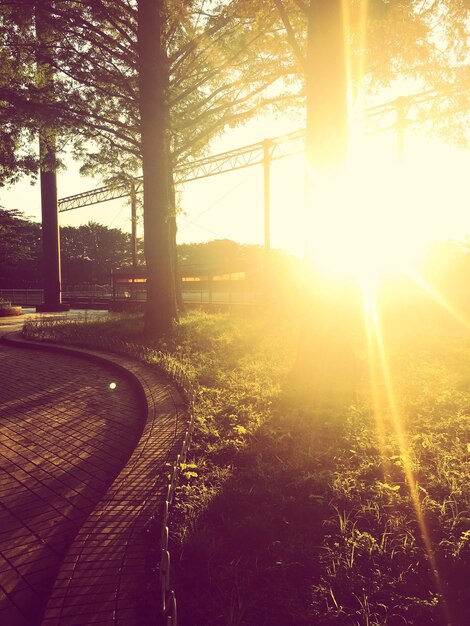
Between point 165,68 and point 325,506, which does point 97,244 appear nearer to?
point 165,68

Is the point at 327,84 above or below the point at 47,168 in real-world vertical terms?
below

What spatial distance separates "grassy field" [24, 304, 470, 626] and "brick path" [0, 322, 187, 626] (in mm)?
288

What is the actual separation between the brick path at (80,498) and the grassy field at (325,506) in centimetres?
29

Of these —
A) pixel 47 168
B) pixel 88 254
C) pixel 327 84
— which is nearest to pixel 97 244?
pixel 88 254

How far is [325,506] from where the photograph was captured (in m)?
Result: 3.10

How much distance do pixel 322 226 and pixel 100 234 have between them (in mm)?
85681

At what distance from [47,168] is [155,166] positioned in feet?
19.7

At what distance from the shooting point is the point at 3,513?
336cm

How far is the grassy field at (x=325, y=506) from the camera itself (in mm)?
2232

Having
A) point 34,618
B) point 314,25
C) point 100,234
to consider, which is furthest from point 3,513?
point 100,234

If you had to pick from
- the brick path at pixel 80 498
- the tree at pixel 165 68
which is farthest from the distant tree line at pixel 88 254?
the brick path at pixel 80 498

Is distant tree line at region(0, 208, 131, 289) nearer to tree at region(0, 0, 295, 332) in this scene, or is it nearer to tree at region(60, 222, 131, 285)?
tree at region(60, 222, 131, 285)

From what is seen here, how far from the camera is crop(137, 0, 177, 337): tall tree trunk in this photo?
1038 centimetres

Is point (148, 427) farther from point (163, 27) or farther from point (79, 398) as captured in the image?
point (163, 27)
